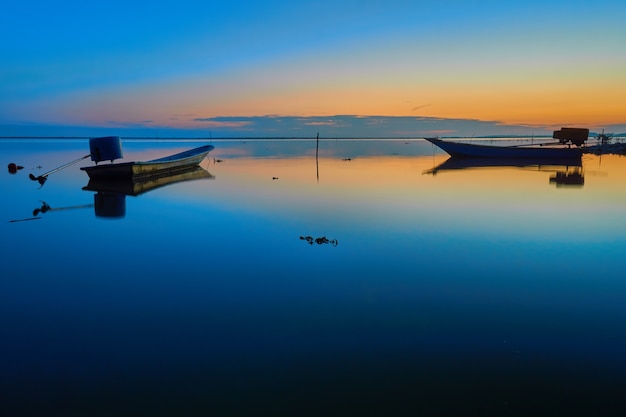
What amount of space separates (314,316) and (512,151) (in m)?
42.0

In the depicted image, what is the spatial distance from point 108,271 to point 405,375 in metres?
6.73

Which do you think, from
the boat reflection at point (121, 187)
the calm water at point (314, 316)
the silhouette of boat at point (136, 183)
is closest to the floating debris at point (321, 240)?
the calm water at point (314, 316)

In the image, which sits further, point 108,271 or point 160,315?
point 108,271

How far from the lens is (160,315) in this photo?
20.5 ft

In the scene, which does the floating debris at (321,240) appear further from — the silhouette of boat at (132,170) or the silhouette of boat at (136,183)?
the silhouette of boat at (132,170)

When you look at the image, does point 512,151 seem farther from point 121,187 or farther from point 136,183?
point 121,187

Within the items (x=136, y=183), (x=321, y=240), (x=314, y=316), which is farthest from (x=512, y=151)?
(x=314, y=316)

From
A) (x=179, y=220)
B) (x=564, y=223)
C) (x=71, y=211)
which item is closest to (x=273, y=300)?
(x=179, y=220)

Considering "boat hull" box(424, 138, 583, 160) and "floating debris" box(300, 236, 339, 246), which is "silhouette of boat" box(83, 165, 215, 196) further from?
"boat hull" box(424, 138, 583, 160)

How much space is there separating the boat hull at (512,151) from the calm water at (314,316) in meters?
30.2

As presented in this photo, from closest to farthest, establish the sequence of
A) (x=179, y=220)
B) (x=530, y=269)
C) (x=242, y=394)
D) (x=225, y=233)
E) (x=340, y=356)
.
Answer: (x=242, y=394) → (x=340, y=356) → (x=530, y=269) → (x=225, y=233) → (x=179, y=220)

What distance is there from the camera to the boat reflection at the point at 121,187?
53.6ft

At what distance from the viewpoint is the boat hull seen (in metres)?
41.0

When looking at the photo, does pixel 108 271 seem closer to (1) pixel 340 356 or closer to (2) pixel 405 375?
(1) pixel 340 356
